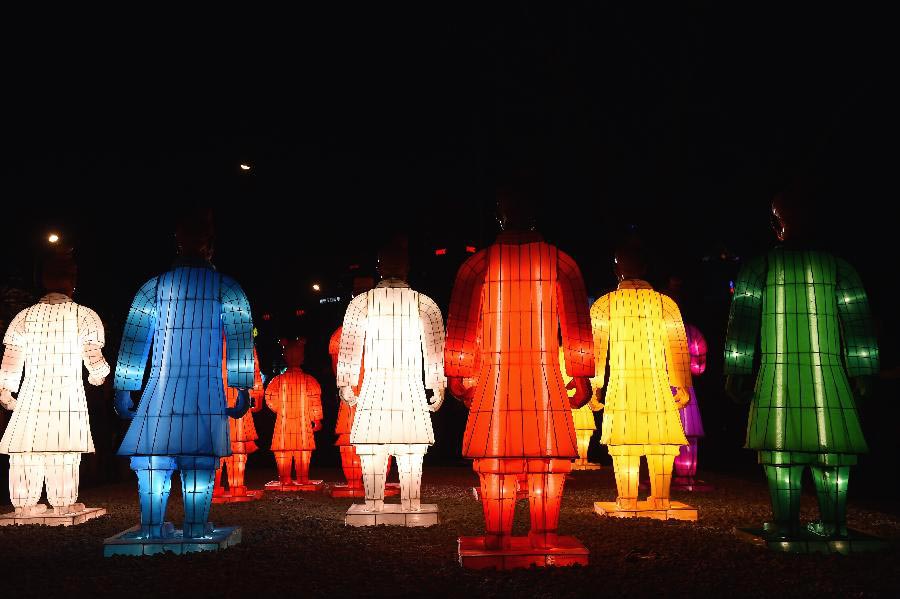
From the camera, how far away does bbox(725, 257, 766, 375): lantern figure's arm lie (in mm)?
5465

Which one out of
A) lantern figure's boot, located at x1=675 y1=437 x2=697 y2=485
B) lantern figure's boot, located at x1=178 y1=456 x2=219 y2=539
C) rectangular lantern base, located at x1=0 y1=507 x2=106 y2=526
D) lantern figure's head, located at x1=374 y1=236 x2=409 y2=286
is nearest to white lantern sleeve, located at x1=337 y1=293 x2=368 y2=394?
lantern figure's head, located at x1=374 y1=236 x2=409 y2=286

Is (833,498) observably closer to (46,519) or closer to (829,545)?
(829,545)

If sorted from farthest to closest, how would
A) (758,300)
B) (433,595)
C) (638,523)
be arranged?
(638,523)
(758,300)
(433,595)

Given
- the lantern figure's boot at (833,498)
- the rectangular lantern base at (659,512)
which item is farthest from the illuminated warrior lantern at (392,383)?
the lantern figure's boot at (833,498)

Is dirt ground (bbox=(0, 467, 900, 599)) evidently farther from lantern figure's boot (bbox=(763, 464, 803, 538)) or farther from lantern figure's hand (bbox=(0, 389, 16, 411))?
lantern figure's hand (bbox=(0, 389, 16, 411))

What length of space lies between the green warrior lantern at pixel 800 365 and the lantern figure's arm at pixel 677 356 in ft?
4.47

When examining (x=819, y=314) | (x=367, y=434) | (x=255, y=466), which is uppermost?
(x=819, y=314)

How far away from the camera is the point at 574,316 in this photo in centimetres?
501

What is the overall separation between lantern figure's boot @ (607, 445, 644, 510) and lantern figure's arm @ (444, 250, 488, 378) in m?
2.27

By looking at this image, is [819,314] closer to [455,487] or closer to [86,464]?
[455,487]

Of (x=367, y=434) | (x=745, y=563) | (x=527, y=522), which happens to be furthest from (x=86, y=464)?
(x=745, y=563)

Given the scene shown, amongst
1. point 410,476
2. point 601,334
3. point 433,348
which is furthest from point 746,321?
point 410,476

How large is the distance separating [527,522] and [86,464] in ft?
20.9

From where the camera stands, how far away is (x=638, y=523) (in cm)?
629
